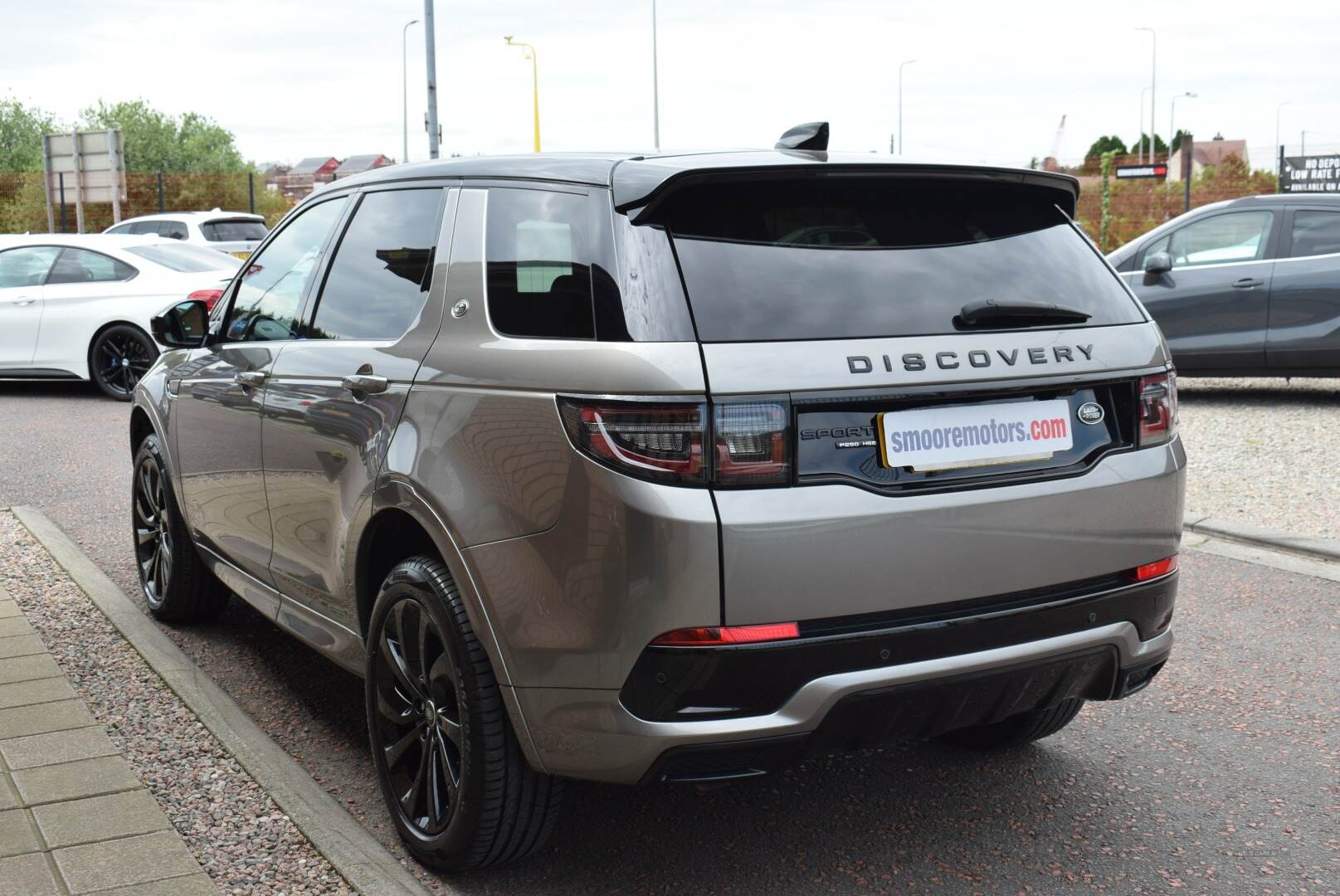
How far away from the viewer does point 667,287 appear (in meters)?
2.84

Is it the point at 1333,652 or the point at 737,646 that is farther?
the point at 1333,652

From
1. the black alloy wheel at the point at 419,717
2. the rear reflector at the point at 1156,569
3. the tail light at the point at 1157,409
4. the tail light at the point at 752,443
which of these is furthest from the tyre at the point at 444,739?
the tail light at the point at 1157,409

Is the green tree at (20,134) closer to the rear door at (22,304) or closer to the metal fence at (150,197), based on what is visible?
the metal fence at (150,197)

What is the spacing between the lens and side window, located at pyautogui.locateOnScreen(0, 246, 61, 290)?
13430mm

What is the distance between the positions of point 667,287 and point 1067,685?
1322 millimetres

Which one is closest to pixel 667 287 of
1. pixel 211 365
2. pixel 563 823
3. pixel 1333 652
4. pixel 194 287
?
pixel 563 823

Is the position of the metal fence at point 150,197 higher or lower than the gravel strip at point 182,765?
higher

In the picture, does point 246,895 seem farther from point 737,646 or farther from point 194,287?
point 194,287

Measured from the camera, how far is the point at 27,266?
13500 mm

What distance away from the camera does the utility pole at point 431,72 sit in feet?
97.3

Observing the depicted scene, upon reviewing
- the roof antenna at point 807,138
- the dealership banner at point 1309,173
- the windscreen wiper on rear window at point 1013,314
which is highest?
the dealership banner at point 1309,173

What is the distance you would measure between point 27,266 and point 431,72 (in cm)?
1762

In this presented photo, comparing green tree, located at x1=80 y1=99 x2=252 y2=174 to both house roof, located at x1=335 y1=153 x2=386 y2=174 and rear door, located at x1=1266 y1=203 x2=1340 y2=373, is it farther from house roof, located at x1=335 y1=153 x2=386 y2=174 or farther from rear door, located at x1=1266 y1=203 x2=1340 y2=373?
rear door, located at x1=1266 y1=203 x2=1340 y2=373

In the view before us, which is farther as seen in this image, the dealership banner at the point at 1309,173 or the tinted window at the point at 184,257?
the dealership banner at the point at 1309,173
